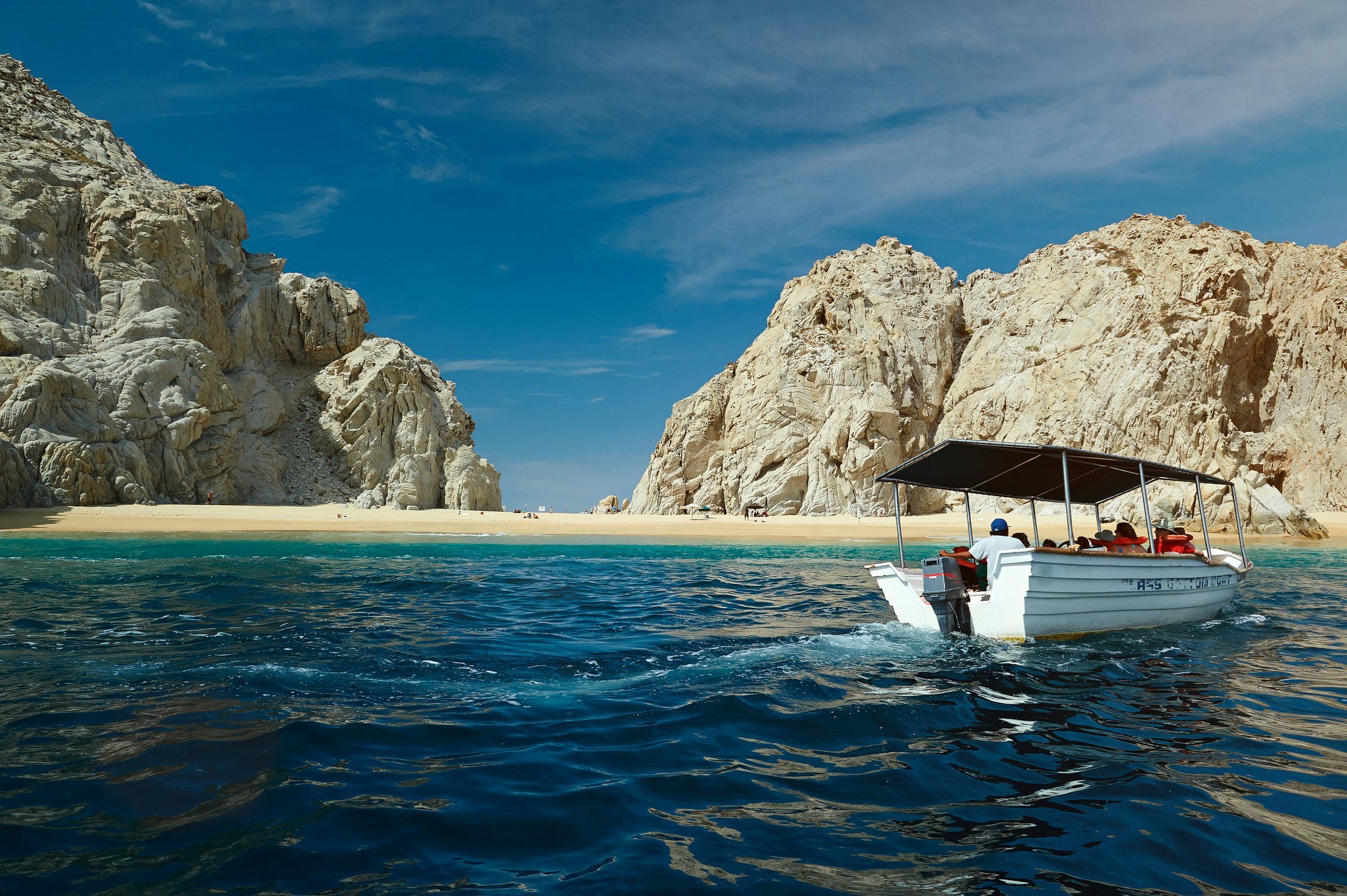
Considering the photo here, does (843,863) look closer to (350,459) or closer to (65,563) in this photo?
(65,563)

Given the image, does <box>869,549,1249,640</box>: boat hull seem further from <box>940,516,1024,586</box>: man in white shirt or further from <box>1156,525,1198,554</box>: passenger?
<box>1156,525,1198,554</box>: passenger

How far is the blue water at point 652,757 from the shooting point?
453 cm

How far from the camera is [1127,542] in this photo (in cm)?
1412

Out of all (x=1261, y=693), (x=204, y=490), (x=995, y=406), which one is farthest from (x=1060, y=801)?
(x=995, y=406)

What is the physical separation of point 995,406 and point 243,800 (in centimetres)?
6525

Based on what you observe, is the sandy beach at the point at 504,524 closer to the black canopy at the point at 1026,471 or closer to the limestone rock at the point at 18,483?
the limestone rock at the point at 18,483

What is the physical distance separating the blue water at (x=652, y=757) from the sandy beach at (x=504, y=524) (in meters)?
27.3

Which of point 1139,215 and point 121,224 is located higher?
point 1139,215

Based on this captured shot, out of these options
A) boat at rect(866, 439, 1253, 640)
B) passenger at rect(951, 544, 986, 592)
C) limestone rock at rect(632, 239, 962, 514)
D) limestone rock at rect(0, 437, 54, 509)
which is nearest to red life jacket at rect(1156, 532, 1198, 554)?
boat at rect(866, 439, 1253, 640)

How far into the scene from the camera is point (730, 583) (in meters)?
21.9

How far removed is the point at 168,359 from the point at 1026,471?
51.1m

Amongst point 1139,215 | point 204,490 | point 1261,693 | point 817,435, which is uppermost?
point 1139,215

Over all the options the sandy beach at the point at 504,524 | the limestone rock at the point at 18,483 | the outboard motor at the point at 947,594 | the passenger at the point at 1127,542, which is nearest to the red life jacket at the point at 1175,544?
the passenger at the point at 1127,542

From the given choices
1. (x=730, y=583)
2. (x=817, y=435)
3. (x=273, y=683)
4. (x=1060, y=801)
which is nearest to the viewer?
(x=1060, y=801)
